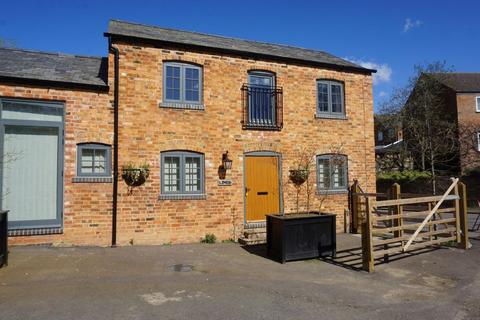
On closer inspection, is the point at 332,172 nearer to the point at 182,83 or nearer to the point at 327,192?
the point at 327,192

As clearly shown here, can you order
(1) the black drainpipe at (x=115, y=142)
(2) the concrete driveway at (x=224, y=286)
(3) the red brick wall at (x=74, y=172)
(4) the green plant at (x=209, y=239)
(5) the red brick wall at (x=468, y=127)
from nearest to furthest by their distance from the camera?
(2) the concrete driveway at (x=224, y=286) → (3) the red brick wall at (x=74, y=172) → (1) the black drainpipe at (x=115, y=142) → (4) the green plant at (x=209, y=239) → (5) the red brick wall at (x=468, y=127)

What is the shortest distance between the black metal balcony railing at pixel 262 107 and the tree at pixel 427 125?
16.9 metres

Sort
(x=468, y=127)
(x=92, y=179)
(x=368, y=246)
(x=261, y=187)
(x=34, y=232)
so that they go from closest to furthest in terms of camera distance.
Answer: (x=368, y=246), (x=34, y=232), (x=92, y=179), (x=261, y=187), (x=468, y=127)

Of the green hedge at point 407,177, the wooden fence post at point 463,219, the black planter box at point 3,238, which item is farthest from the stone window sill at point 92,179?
the green hedge at point 407,177

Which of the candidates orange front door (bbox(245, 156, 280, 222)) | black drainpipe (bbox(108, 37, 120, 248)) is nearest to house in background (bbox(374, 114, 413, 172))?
orange front door (bbox(245, 156, 280, 222))

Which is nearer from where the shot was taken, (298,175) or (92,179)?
(92,179)

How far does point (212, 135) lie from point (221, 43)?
10.2 feet

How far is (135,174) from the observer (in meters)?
9.15

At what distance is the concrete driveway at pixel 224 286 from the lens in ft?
16.5

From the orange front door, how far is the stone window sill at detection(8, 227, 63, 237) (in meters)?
4.92

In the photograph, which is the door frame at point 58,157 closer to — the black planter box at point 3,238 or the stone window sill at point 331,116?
the black planter box at point 3,238

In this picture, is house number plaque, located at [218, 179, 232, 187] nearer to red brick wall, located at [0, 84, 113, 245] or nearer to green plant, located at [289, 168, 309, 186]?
green plant, located at [289, 168, 309, 186]

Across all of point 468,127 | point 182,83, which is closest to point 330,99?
point 182,83

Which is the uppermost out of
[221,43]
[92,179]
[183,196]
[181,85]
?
[221,43]
